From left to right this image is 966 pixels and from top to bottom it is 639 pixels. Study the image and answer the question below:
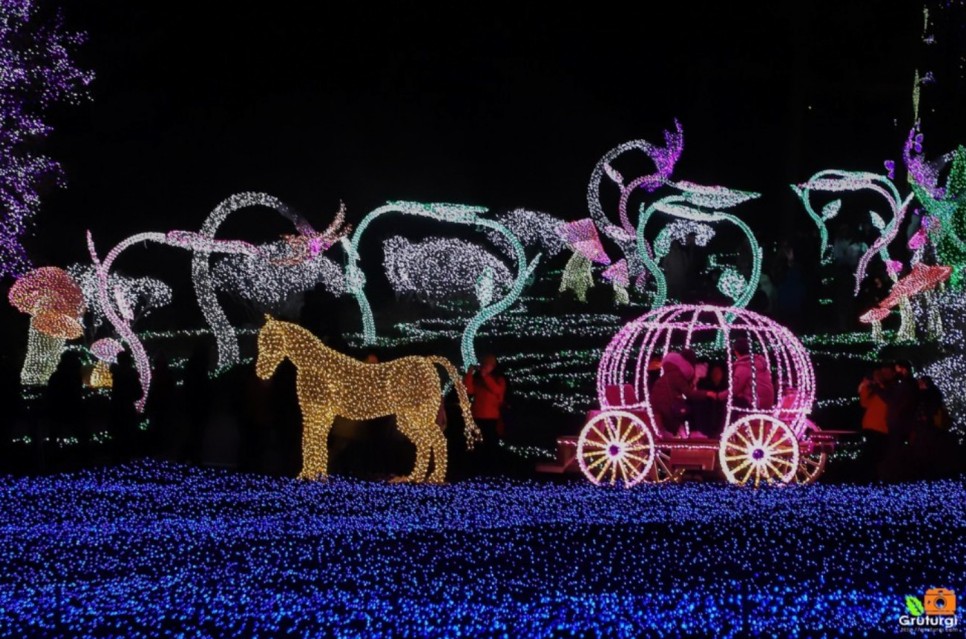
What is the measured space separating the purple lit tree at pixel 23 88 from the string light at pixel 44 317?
8.44 feet

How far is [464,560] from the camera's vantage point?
773cm

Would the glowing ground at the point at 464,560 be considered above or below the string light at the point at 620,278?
below

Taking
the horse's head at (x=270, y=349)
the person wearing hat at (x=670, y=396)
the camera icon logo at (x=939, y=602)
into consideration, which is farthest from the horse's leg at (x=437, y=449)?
the camera icon logo at (x=939, y=602)

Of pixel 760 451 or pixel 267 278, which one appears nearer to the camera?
pixel 760 451

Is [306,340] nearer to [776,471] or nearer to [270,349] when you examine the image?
[270,349]

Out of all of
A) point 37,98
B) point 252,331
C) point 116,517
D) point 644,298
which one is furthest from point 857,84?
point 116,517

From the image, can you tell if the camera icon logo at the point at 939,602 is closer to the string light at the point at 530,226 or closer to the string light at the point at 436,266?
the string light at the point at 436,266

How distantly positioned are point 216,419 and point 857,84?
816 inches

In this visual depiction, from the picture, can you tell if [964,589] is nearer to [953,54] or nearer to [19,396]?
[19,396]

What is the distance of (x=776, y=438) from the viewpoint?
45.1ft

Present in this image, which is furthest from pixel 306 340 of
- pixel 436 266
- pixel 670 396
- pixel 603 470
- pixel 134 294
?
pixel 134 294

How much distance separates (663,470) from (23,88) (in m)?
12.9

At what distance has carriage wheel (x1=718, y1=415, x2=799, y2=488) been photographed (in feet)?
44.4

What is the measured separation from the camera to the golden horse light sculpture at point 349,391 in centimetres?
1259
